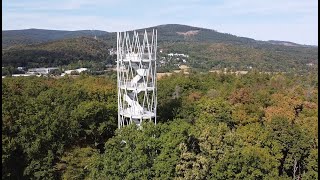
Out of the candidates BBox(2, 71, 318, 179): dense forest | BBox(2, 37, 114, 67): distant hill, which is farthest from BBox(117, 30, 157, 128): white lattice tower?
BBox(2, 37, 114, 67): distant hill

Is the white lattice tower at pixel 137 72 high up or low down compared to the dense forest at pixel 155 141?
up

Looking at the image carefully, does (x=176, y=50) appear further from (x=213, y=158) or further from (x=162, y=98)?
(x=213, y=158)

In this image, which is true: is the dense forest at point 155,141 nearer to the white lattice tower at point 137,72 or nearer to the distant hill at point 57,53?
the white lattice tower at point 137,72

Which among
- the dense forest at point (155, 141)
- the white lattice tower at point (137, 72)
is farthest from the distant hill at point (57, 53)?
the white lattice tower at point (137, 72)

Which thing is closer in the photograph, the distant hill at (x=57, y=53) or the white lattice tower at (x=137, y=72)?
the white lattice tower at (x=137, y=72)

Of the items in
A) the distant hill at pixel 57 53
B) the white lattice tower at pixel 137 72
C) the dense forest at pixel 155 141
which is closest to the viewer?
the dense forest at pixel 155 141

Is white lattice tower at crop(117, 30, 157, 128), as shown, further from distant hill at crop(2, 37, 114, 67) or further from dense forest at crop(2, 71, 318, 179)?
distant hill at crop(2, 37, 114, 67)

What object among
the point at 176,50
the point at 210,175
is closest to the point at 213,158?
the point at 210,175

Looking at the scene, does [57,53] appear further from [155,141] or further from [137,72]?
[155,141]
